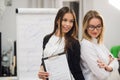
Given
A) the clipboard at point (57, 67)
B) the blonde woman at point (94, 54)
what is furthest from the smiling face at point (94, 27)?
the clipboard at point (57, 67)

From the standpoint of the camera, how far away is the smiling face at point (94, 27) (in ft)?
5.87

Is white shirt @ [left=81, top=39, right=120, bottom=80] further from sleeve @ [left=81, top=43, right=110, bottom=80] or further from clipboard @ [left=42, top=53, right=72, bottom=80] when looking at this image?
clipboard @ [left=42, top=53, right=72, bottom=80]

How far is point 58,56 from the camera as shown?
1790mm

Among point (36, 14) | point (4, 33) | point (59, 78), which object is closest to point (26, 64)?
point (36, 14)

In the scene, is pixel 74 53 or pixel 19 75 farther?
pixel 19 75

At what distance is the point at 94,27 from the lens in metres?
1.79

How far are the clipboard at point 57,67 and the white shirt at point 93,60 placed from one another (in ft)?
0.42

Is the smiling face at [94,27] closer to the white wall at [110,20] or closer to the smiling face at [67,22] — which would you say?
the smiling face at [67,22]

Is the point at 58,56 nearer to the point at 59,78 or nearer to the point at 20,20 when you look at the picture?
the point at 59,78

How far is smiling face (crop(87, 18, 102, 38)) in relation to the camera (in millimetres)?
1790

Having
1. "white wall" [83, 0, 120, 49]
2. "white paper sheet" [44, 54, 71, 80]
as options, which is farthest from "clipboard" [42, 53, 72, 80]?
"white wall" [83, 0, 120, 49]

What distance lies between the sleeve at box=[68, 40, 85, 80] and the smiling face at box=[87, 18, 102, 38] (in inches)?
5.3

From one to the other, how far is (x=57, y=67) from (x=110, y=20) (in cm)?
308

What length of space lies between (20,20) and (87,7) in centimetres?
152
